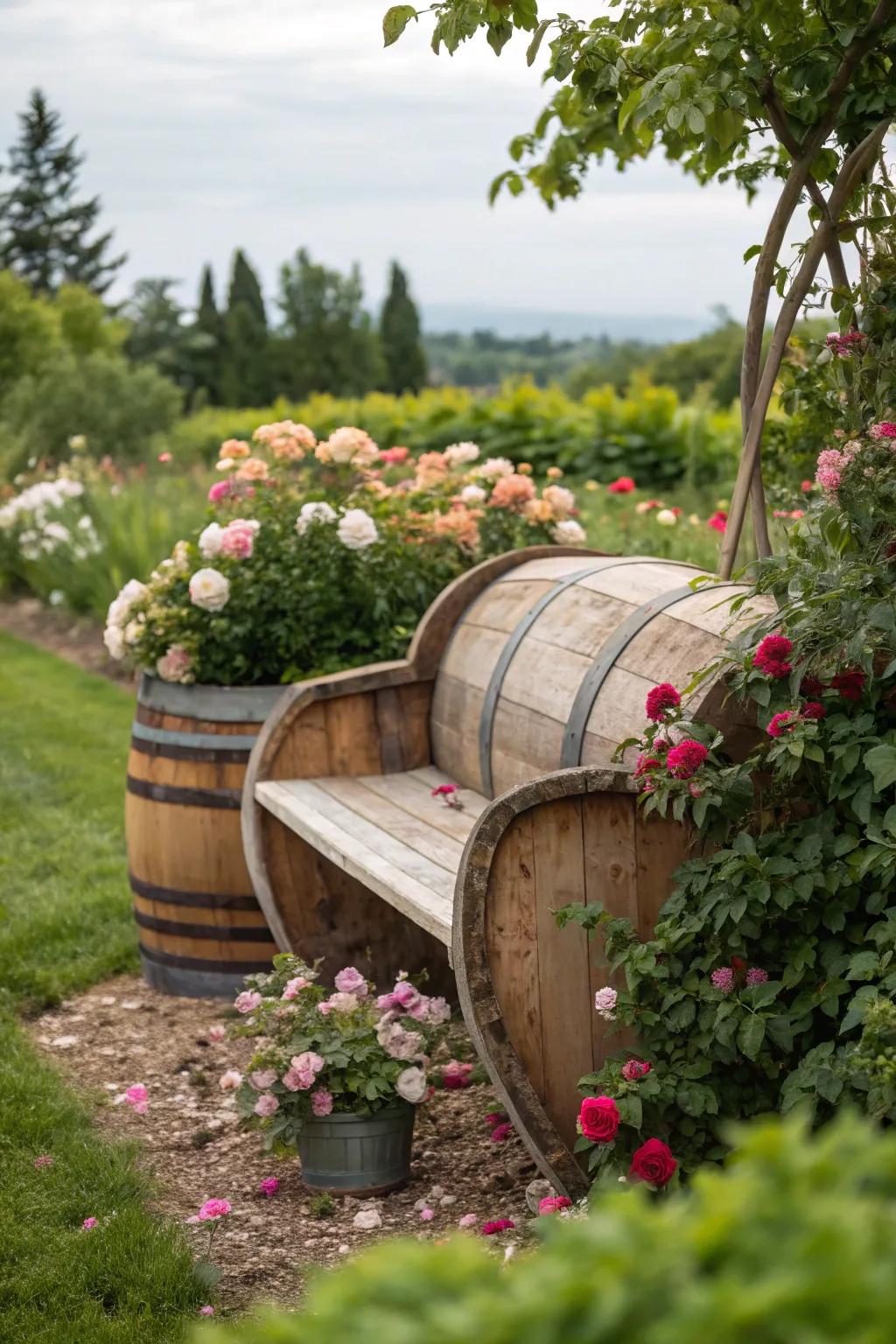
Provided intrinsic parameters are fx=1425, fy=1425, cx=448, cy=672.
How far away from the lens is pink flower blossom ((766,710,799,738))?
2.53m

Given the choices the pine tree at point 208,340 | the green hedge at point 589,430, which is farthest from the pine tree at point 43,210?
the green hedge at point 589,430

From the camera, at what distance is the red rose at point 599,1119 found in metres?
2.44

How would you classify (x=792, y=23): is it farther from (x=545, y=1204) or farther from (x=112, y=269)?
(x=112, y=269)

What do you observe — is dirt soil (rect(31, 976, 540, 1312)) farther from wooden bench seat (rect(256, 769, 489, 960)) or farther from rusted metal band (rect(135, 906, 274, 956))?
wooden bench seat (rect(256, 769, 489, 960))

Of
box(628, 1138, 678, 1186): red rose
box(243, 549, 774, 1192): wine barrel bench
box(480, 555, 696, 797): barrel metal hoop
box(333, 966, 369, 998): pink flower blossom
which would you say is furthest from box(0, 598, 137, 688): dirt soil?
box(628, 1138, 678, 1186): red rose

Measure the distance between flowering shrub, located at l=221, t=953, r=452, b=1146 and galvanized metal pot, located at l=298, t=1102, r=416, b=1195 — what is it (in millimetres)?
28

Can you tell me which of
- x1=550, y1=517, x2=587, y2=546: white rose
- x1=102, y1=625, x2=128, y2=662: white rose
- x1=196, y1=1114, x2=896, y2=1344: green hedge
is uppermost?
x1=550, y1=517, x2=587, y2=546: white rose

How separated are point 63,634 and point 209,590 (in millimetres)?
6863

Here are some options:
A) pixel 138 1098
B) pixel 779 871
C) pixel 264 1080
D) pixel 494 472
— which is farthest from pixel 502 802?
pixel 494 472

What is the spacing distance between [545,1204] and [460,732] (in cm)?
→ 160

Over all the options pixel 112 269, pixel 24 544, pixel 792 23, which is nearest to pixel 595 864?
pixel 792 23

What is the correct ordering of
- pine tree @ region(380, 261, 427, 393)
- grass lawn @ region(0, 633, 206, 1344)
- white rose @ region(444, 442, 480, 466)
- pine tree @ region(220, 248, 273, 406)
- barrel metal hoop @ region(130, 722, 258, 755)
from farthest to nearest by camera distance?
pine tree @ region(380, 261, 427, 393), pine tree @ region(220, 248, 273, 406), white rose @ region(444, 442, 480, 466), barrel metal hoop @ region(130, 722, 258, 755), grass lawn @ region(0, 633, 206, 1344)

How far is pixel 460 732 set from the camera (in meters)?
3.96

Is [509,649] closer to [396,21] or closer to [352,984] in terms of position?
[352,984]
